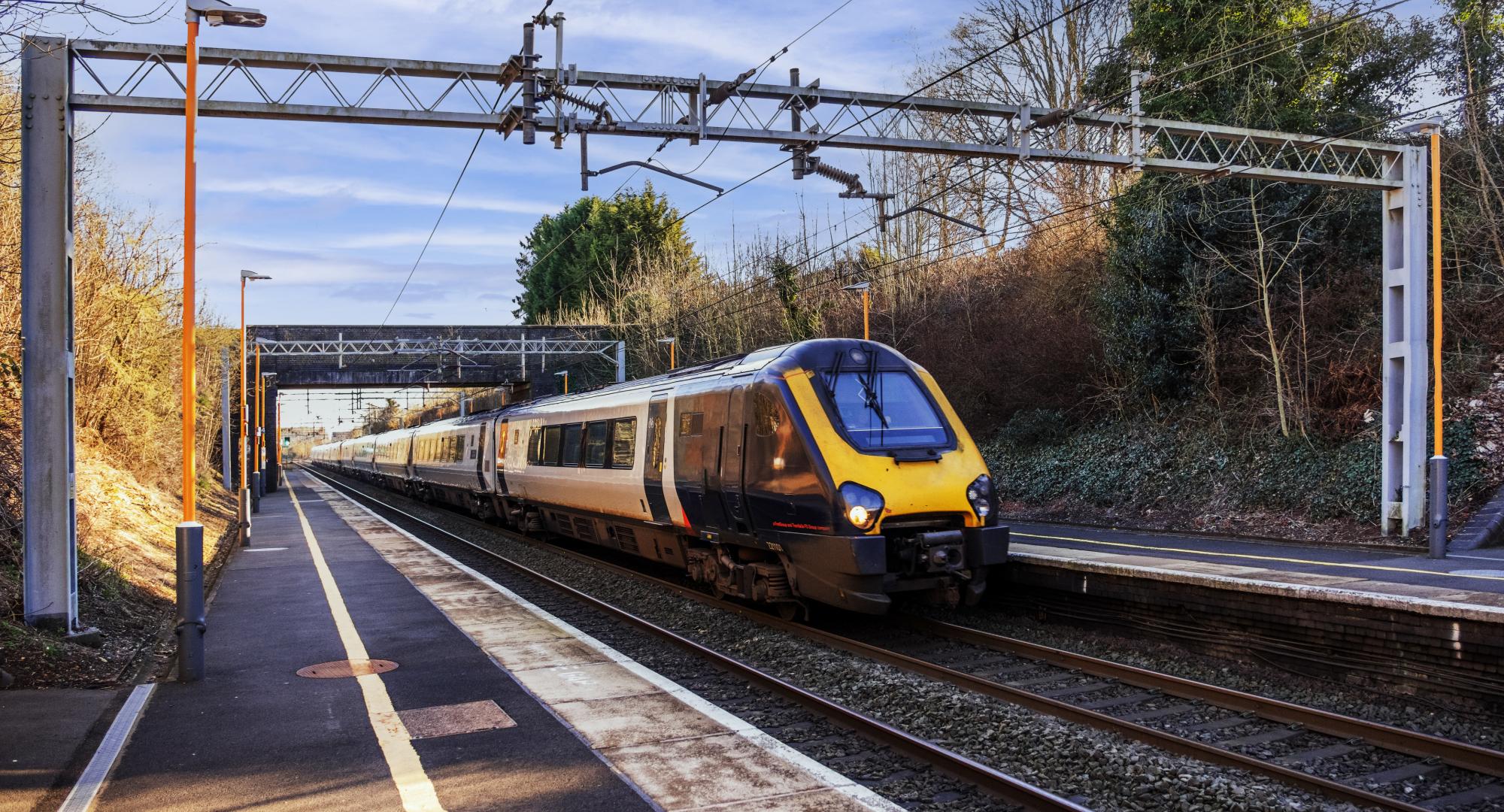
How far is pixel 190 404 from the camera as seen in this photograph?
960 cm

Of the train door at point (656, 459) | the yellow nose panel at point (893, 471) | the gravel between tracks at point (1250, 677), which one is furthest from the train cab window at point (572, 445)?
the yellow nose panel at point (893, 471)

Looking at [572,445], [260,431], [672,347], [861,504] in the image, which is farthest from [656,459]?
[260,431]

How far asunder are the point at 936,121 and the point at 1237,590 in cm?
2285

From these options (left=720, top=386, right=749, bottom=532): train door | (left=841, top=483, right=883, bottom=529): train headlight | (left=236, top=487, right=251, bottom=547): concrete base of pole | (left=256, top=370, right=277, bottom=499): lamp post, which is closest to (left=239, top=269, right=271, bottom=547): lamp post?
(left=236, top=487, right=251, bottom=547): concrete base of pole

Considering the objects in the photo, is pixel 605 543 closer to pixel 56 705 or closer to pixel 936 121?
pixel 56 705

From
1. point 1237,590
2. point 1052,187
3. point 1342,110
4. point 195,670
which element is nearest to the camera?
point 195,670

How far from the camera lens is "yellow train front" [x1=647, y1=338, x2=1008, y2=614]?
9.83m

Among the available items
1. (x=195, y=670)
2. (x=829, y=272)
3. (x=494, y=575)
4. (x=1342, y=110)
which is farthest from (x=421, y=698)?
(x=829, y=272)

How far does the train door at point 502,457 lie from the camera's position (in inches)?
906

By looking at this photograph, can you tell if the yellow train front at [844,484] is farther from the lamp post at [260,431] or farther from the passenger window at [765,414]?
the lamp post at [260,431]

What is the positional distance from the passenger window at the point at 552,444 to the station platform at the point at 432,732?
643cm

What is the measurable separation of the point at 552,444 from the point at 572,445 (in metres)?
1.55

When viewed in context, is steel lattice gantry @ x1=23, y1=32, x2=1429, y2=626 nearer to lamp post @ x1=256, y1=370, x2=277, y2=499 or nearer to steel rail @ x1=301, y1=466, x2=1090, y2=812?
steel rail @ x1=301, y1=466, x2=1090, y2=812

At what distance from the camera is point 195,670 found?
8.91m
